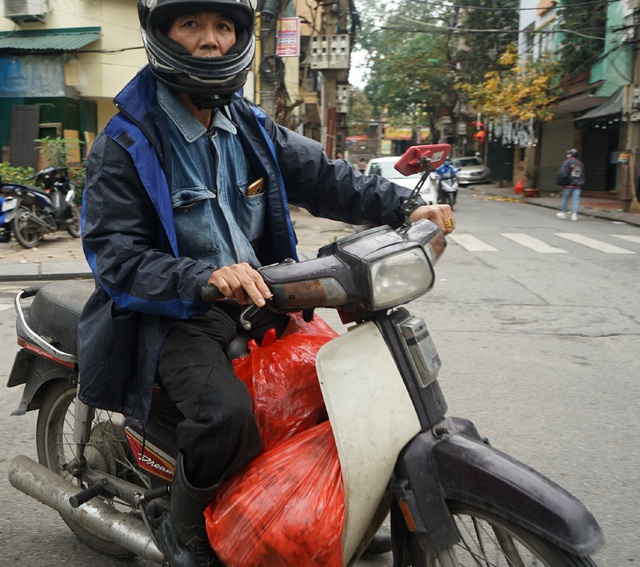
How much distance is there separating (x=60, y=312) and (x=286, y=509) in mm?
1170

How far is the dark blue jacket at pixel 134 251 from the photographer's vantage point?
1821 mm

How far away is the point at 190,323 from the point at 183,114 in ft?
2.08

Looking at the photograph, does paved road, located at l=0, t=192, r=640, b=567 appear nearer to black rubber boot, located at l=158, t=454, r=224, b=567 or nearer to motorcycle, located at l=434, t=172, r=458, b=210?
black rubber boot, located at l=158, t=454, r=224, b=567

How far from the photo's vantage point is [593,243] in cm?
1169

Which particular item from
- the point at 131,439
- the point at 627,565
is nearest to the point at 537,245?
the point at 627,565

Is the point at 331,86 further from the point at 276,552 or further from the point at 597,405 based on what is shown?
the point at 276,552

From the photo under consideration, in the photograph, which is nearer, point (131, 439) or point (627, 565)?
point (131, 439)

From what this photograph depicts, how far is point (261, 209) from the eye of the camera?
88.3 inches

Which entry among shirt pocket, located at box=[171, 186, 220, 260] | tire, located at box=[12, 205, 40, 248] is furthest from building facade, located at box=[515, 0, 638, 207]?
shirt pocket, located at box=[171, 186, 220, 260]

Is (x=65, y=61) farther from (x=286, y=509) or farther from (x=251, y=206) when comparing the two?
(x=286, y=509)

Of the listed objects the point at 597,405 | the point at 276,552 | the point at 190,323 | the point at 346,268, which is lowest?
the point at 597,405

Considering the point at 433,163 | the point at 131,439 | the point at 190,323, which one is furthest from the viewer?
the point at 131,439

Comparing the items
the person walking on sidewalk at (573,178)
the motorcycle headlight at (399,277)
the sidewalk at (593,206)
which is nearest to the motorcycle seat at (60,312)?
the motorcycle headlight at (399,277)

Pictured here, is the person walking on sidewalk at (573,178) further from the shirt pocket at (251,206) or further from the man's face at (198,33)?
the man's face at (198,33)
